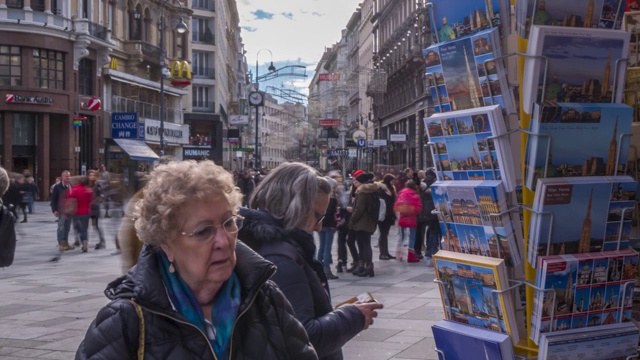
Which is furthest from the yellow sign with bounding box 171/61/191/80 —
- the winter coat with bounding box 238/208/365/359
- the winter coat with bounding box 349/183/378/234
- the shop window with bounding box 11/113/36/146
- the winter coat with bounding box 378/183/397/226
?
the winter coat with bounding box 238/208/365/359

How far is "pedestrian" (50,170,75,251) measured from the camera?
58.9ft

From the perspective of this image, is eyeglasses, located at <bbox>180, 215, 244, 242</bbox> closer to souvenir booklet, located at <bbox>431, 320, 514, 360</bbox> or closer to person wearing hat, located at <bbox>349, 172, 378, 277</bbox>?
souvenir booklet, located at <bbox>431, 320, 514, 360</bbox>

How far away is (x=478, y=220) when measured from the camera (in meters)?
4.46

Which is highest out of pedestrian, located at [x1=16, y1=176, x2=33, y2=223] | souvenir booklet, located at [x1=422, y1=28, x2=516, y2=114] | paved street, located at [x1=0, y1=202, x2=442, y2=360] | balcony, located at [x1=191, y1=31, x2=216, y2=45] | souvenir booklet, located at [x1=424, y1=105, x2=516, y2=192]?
balcony, located at [x1=191, y1=31, x2=216, y2=45]

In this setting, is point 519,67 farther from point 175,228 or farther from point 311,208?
point 175,228

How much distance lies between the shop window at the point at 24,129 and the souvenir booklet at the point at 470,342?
37067 millimetres

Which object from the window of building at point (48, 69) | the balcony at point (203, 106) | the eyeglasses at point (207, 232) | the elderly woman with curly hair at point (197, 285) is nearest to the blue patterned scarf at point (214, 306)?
the elderly woman with curly hair at point (197, 285)

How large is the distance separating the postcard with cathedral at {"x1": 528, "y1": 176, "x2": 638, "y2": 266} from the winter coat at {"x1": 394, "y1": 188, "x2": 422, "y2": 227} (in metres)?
11.0

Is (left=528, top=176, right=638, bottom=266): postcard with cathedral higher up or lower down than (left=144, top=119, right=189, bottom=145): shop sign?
lower down

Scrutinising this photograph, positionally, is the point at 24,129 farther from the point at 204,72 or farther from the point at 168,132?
the point at 204,72

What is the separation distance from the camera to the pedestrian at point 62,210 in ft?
58.9

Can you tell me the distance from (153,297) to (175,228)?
263mm

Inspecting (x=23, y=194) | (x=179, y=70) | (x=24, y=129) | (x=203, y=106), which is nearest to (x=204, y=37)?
(x=203, y=106)

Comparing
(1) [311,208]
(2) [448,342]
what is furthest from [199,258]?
(2) [448,342]
